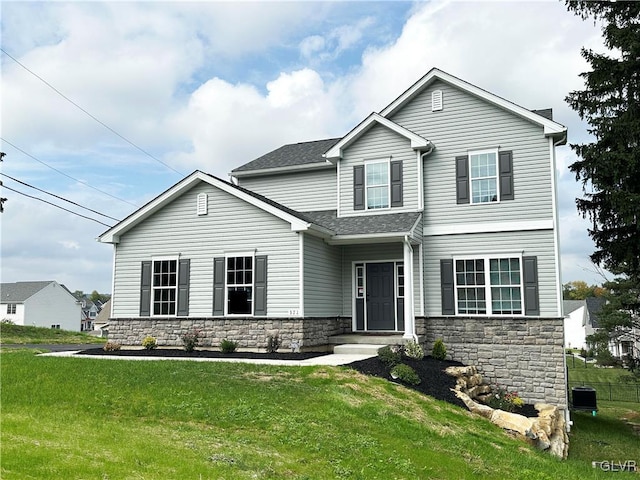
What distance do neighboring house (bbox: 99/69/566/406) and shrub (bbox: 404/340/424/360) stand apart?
1.72 feet

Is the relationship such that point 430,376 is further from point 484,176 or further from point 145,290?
point 145,290

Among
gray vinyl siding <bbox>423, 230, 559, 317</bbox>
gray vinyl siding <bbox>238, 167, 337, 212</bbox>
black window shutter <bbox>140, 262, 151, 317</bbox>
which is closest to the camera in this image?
gray vinyl siding <bbox>423, 230, 559, 317</bbox>

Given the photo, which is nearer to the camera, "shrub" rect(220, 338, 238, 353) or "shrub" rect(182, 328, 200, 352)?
"shrub" rect(220, 338, 238, 353)

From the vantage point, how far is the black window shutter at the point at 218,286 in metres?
15.6

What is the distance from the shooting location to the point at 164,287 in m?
16.5

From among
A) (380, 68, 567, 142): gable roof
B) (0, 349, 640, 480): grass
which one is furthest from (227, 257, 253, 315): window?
(380, 68, 567, 142): gable roof

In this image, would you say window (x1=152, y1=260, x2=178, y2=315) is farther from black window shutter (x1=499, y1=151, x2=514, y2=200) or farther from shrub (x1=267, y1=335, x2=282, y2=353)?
black window shutter (x1=499, y1=151, x2=514, y2=200)

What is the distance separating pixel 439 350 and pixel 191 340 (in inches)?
279

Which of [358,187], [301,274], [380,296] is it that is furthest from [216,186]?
[380,296]

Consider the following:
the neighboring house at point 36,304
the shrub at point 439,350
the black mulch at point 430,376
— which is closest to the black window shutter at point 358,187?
the shrub at point 439,350

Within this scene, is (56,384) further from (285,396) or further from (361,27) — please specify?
(361,27)

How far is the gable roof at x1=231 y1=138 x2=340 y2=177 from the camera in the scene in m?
18.5

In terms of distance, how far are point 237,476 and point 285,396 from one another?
11.8ft

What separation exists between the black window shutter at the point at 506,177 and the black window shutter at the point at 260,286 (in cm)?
721
